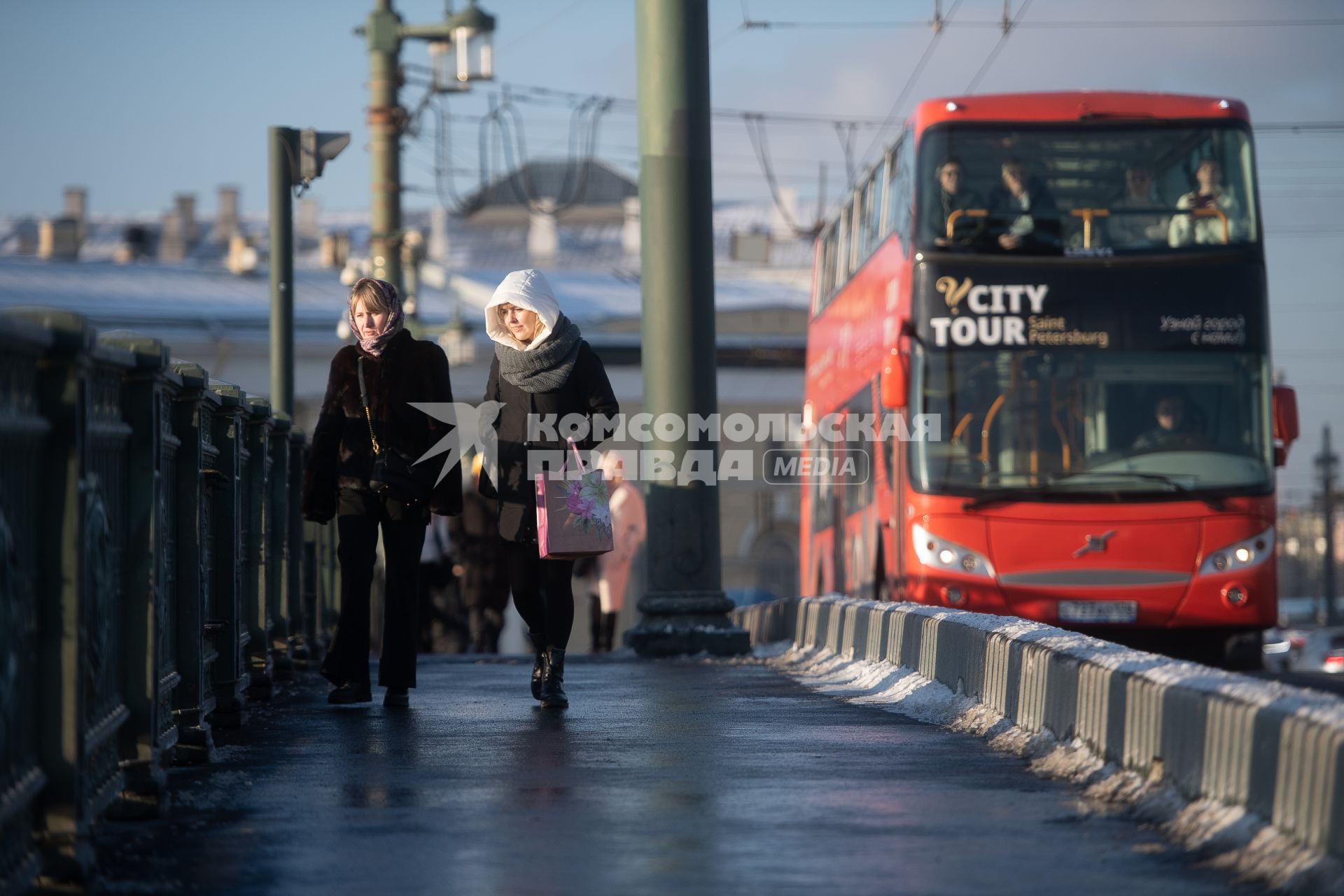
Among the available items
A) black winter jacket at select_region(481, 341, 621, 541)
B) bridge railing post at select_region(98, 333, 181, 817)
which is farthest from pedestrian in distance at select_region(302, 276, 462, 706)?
bridge railing post at select_region(98, 333, 181, 817)

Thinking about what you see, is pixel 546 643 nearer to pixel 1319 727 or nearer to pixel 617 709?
pixel 617 709

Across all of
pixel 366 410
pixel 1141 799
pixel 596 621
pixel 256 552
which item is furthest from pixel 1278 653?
pixel 1141 799

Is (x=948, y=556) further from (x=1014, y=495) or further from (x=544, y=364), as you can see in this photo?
(x=544, y=364)

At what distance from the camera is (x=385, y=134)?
69.4 feet

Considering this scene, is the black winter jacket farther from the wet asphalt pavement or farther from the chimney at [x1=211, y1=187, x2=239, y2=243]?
the chimney at [x1=211, y1=187, x2=239, y2=243]

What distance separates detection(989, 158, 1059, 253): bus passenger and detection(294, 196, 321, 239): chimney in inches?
2551

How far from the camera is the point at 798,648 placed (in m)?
13.0

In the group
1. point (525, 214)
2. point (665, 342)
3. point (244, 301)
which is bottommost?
point (665, 342)

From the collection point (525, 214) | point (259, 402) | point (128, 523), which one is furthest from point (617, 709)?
point (525, 214)

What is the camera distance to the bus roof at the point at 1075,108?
16094mm

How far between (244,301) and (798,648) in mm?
50105

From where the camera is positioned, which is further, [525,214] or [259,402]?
[525,214]

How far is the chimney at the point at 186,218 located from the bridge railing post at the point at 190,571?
72981 mm

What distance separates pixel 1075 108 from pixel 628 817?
11.9m
